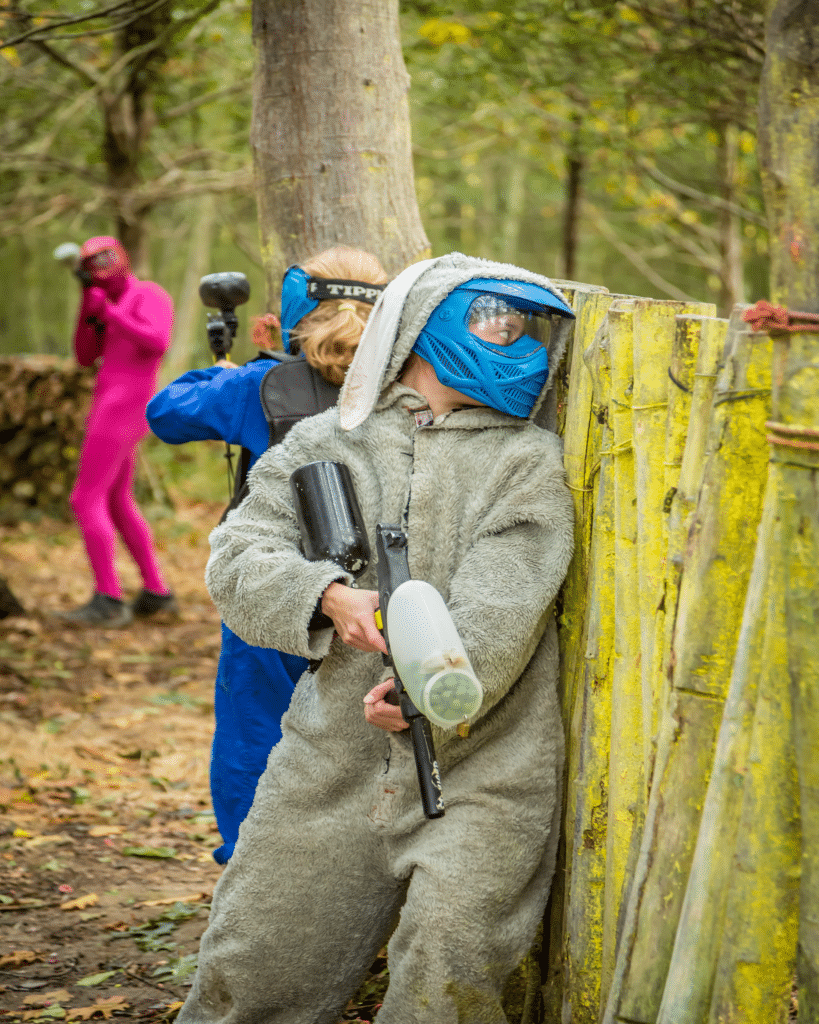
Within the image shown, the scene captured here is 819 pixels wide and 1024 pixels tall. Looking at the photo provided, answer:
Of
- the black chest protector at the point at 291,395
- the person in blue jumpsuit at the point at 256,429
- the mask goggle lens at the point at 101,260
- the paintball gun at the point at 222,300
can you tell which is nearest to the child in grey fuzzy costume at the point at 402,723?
the black chest protector at the point at 291,395

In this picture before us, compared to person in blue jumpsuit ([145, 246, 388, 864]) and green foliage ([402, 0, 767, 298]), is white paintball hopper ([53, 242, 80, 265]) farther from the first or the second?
person in blue jumpsuit ([145, 246, 388, 864])

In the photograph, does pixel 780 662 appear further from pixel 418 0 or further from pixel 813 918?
pixel 418 0

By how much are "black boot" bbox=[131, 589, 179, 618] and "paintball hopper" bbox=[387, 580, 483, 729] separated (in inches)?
225

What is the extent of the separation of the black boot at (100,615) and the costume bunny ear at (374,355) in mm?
5153

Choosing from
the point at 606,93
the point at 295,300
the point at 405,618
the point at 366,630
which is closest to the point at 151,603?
the point at 295,300

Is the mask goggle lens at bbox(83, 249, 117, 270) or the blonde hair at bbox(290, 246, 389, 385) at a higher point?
the mask goggle lens at bbox(83, 249, 117, 270)

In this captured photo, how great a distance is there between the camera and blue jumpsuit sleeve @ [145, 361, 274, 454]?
3031 mm

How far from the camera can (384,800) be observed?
2346 millimetres

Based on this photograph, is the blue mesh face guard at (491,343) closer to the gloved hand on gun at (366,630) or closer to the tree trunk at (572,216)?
the gloved hand on gun at (366,630)

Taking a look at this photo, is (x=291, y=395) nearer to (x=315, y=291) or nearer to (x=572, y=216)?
(x=315, y=291)

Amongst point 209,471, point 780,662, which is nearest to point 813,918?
point 780,662

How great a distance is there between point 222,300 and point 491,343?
155 centimetres

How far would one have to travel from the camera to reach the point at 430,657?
194 cm

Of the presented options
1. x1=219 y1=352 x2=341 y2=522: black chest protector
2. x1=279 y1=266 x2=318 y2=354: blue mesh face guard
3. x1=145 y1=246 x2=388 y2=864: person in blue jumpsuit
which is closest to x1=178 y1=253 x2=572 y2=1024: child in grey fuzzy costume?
x1=219 y1=352 x2=341 y2=522: black chest protector
